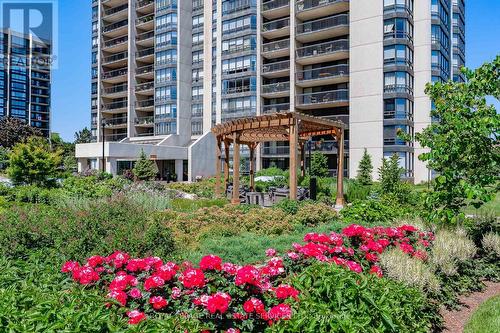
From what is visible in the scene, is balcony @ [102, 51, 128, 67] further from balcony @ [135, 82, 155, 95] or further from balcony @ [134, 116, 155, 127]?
balcony @ [134, 116, 155, 127]

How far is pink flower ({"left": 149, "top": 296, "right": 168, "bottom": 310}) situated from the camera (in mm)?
3754

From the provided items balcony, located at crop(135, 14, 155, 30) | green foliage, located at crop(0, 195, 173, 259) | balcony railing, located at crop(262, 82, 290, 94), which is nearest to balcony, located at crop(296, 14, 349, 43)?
balcony railing, located at crop(262, 82, 290, 94)

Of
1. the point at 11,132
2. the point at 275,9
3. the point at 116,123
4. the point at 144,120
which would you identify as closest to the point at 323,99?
the point at 275,9

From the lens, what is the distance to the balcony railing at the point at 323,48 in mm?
38250

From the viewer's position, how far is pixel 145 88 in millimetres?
52312

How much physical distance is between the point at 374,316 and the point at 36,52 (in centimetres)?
14719

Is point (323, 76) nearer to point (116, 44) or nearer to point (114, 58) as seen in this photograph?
point (116, 44)

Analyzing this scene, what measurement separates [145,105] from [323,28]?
88.9ft

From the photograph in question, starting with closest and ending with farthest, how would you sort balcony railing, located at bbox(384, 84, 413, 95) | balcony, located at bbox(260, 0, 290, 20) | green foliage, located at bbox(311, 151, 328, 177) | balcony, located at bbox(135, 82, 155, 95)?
balcony railing, located at bbox(384, 84, 413, 95), green foliage, located at bbox(311, 151, 328, 177), balcony, located at bbox(260, 0, 290, 20), balcony, located at bbox(135, 82, 155, 95)

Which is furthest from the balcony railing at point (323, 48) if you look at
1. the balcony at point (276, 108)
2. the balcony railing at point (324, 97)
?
the balcony at point (276, 108)

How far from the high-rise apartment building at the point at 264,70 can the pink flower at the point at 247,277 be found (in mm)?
24181

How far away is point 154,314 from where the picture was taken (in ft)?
12.8

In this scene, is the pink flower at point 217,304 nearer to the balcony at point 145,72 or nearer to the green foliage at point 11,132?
the balcony at point 145,72

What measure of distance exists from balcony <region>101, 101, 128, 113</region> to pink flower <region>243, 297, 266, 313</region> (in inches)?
2115
